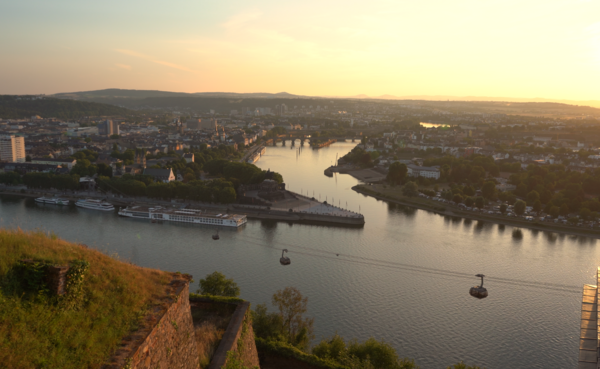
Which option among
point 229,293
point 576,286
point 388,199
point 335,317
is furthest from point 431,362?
point 388,199

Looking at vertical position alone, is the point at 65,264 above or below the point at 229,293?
above

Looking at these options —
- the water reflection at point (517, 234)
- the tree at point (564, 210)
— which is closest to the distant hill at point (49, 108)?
the water reflection at point (517, 234)

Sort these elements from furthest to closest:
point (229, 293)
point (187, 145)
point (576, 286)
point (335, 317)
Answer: point (187, 145) < point (576, 286) < point (335, 317) < point (229, 293)

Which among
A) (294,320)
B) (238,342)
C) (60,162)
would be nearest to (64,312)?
(238,342)

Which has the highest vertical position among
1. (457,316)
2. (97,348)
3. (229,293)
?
(97,348)

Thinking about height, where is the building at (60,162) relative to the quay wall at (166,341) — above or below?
below

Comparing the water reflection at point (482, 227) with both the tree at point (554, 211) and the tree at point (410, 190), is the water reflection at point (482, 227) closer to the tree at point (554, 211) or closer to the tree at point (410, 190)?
the tree at point (554, 211)

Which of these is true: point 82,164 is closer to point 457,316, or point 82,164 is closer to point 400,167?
point 400,167

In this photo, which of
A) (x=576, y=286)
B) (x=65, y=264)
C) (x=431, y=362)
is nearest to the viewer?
(x=65, y=264)
